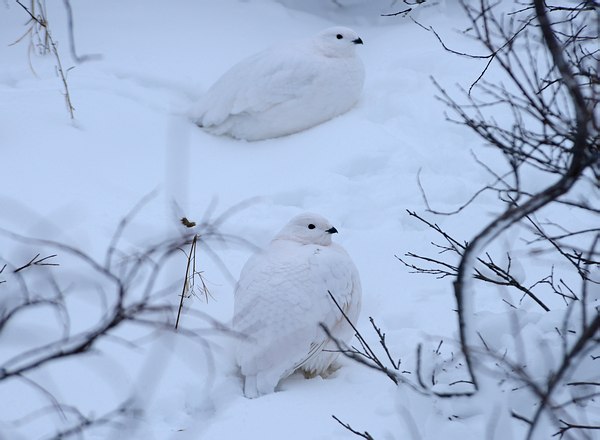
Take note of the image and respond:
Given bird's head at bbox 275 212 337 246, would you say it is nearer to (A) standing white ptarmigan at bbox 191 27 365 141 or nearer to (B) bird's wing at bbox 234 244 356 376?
(B) bird's wing at bbox 234 244 356 376

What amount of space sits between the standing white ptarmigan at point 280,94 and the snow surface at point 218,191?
107 mm

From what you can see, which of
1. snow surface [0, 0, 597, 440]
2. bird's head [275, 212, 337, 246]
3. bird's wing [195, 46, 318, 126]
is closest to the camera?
snow surface [0, 0, 597, 440]

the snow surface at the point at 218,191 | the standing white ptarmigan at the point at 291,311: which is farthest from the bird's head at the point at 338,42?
the standing white ptarmigan at the point at 291,311

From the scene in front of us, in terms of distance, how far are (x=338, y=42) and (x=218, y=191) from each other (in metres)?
1.56

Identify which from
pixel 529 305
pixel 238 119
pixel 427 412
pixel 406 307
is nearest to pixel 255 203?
pixel 238 119

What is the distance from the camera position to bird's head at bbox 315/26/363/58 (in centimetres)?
616

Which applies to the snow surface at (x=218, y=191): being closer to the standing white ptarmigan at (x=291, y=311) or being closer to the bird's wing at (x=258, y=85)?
the standing white ptarmigan at (x=291, y=311)

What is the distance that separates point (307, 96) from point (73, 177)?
5.41 ft

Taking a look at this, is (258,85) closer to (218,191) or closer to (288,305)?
(218,191)

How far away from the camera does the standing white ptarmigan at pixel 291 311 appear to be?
11.6 ft

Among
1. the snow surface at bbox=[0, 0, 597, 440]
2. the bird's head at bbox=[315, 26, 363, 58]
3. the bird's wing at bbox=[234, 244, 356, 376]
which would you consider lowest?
the snow surface at bbox=[0, 0, 597, 440]

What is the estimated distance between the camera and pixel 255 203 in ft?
16.9

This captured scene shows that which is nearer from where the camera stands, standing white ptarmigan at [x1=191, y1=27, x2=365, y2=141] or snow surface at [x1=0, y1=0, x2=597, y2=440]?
snow surface at [x1=0, y1=0, x2=597, y2=440]

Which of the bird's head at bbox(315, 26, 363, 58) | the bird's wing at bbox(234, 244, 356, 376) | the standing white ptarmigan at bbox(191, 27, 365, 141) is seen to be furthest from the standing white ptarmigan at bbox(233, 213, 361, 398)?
the bird's head at bbox(315, 26, 363, 58)
